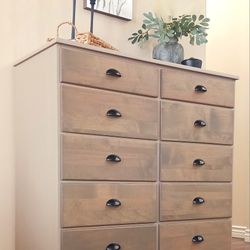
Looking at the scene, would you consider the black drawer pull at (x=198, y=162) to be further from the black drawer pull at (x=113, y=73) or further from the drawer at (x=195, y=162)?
the black drawer pull at (x=113, y=73)

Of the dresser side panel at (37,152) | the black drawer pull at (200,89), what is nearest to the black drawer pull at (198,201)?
the black drawer pull at (200,89)

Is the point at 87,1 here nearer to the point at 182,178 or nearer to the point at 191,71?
the point at 191,71

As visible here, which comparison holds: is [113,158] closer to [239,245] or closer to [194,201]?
[194,201]

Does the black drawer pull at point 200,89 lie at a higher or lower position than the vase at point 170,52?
lower

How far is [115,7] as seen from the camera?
222 centimetres

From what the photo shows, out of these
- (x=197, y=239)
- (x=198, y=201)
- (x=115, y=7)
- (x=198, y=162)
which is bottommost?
(x=197, y=239)

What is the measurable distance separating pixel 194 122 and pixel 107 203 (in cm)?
62

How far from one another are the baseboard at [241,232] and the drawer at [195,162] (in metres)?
1.58

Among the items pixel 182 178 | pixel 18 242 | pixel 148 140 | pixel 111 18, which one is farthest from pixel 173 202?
pixel 111 18

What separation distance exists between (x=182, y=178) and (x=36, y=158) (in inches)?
27.6

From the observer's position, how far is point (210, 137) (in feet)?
6.46

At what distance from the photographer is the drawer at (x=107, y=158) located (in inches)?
59.3

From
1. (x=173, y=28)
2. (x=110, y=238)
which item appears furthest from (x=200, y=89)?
(x=110, y=238)

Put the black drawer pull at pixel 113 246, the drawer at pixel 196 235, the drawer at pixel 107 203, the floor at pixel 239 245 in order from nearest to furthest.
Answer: the drawer at pixel 107 203
the black drawer pull at pixel 113 246
the drawer at pixel 196 235
the floor at pixel 239 245
